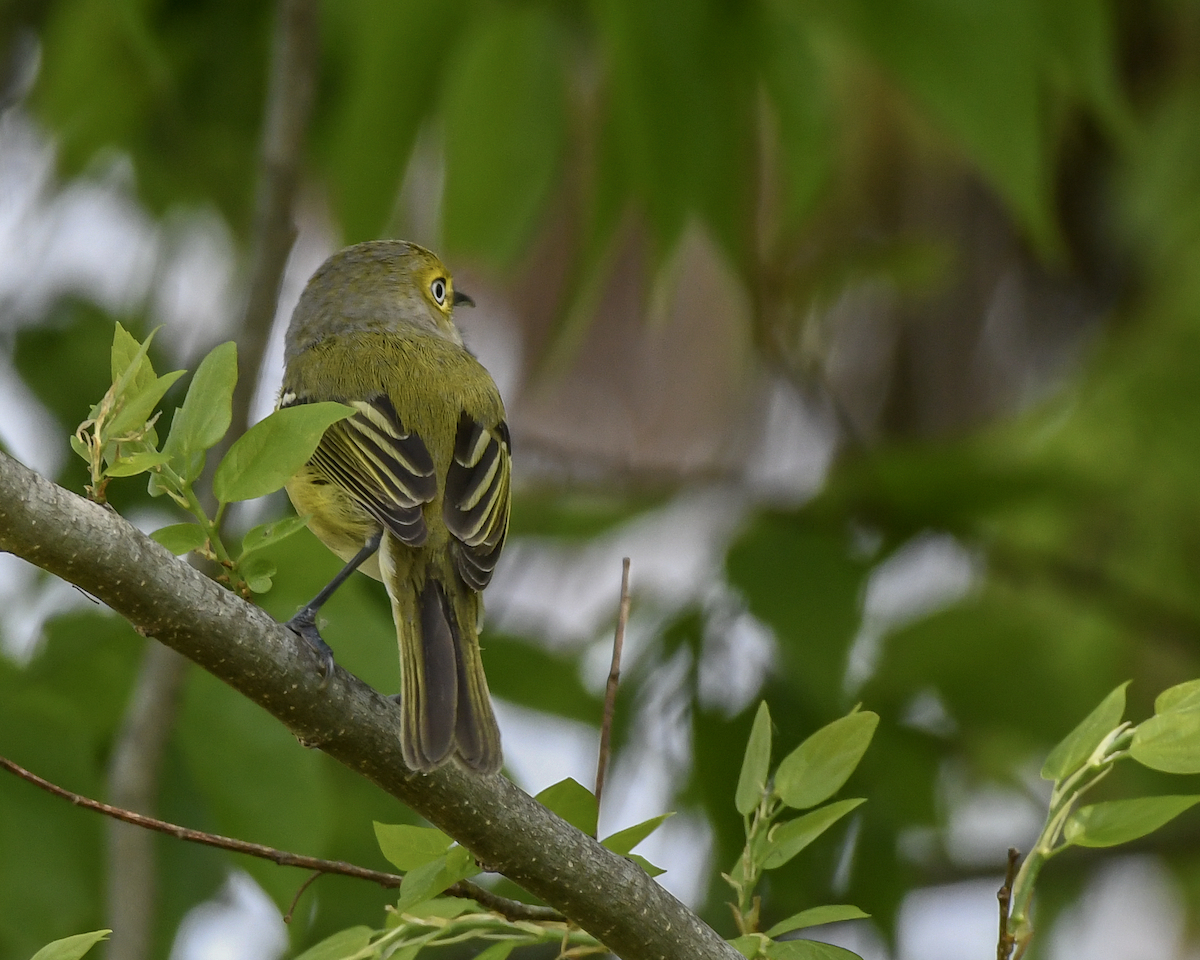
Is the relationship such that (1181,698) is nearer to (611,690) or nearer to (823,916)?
(823,916)

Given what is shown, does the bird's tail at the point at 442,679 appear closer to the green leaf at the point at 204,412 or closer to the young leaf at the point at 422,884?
the young leaf at the point at 422,884

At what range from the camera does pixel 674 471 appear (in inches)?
218

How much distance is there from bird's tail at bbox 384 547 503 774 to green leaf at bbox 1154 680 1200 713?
0.87 m

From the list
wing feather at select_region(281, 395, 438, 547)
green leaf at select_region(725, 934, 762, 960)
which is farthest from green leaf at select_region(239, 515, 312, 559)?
wing feather at select_region(281, 395, 438, 547)

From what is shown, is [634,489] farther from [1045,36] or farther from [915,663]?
[1045,36]

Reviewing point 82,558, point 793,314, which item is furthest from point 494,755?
point 793,314

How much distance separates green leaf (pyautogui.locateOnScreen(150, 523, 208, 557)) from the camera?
1933 mm

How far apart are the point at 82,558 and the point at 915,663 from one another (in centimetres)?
354

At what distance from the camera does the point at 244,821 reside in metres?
3.04

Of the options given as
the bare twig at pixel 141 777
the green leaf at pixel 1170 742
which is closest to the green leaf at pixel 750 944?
the green leaf at pixel 1170 742

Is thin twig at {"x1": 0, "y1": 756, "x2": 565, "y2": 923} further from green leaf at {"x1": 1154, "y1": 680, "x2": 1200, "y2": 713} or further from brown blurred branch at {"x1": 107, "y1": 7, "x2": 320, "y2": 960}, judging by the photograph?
brown blurred branch at {"x1": 107, "y1": 7, "x2": 320, "y2": 960}

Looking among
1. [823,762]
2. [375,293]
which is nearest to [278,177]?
[375,293]

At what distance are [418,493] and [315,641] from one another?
0.90 meters

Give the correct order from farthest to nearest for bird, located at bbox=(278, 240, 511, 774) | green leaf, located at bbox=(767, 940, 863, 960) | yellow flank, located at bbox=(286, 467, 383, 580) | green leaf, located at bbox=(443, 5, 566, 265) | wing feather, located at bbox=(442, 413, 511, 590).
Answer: green leaf, located at bbox=(443, 5, 566, 265) → yellow flank, located at bbox=(286, 467, 383, 580) → wing feather, located at bbox=(442, 413, 511, 590) → bird, located at bbox=(278, 240, 511, 774) → green leaf, located at bbox=(767, 940, 863, 960)
